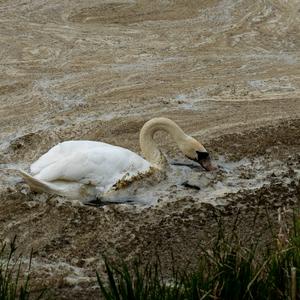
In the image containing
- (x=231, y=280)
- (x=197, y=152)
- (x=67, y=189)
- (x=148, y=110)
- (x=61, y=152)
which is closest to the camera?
(x=231, y=280)

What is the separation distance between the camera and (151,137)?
6703 mm

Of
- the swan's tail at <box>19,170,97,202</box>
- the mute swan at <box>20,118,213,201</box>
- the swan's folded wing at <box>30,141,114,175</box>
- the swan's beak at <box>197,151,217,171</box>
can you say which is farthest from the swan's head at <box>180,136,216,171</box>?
the swan's tail at <box>19,170,97,202</box>

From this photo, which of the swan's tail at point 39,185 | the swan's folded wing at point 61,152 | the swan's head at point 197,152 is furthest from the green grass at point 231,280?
the swan's head at point 197,152

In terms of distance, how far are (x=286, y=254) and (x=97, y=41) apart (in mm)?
8047

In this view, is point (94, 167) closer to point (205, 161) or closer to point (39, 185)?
point (39, 185)

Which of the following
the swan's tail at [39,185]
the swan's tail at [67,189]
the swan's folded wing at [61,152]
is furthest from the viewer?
the swan's folded wing at [61,152]

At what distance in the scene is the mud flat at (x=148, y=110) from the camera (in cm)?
555

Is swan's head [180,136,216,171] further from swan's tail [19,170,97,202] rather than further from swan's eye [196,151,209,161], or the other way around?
swan's tail [19,170,97,202]

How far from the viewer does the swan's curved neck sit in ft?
21.8

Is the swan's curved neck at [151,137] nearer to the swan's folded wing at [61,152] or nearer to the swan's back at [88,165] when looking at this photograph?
the swan's back at [88,165]

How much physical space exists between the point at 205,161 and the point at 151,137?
500 mm

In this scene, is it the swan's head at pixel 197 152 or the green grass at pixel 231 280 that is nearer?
the green grass at pixel 231 280

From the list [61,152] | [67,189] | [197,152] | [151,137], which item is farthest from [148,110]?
[67,189]

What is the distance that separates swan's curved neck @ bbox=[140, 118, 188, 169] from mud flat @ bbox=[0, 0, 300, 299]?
176 millimetres
